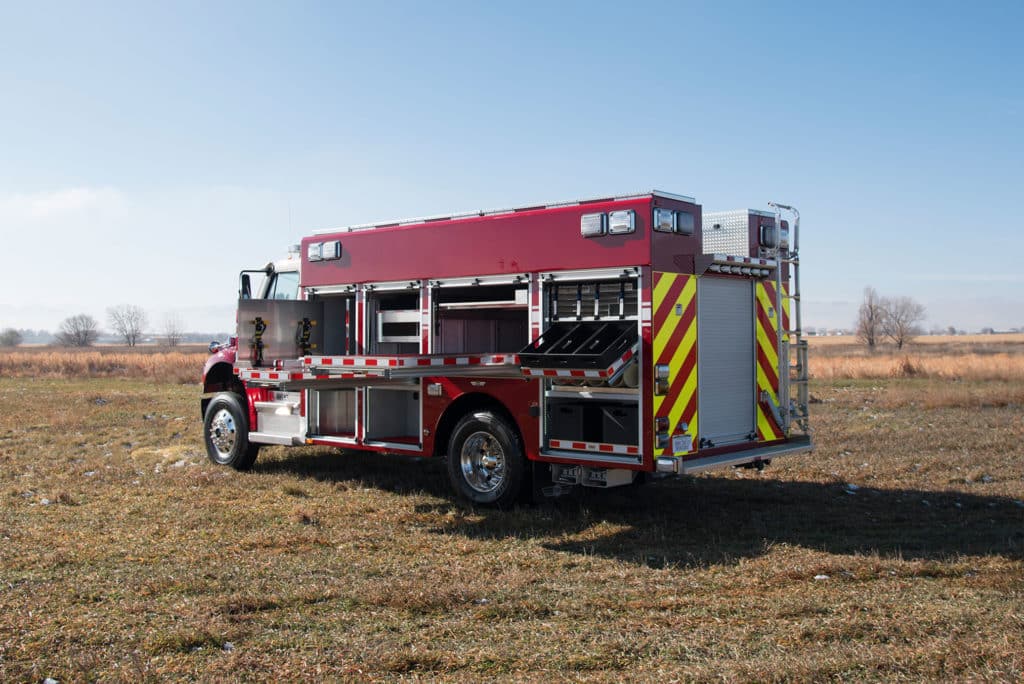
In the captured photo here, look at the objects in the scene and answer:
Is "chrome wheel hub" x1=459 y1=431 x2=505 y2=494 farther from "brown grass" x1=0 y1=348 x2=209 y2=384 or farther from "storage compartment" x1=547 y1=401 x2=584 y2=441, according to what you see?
"brown grass" x1=0 y1=348 x2=209 y2=384

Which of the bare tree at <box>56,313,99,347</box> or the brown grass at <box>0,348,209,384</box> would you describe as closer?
the brown grass at <box>0,348,209,384</box>

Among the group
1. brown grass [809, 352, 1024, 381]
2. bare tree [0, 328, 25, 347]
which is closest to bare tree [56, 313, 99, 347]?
bare tree [0, 328, 25, 347]

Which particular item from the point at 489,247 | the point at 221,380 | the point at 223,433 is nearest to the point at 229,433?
the point at 223,433

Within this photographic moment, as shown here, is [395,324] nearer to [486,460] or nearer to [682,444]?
[486,460]

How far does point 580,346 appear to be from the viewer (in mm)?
8469

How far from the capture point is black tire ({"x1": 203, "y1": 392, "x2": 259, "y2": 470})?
1212 centimetres

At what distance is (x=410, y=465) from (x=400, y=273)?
313 cm

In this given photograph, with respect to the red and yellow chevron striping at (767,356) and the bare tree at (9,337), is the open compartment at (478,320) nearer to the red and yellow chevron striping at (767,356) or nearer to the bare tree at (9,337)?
the red and yellow chevron striping at (767,356)

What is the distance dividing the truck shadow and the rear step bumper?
586mm

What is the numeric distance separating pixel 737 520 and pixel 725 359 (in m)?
1.58

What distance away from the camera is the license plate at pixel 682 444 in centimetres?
827

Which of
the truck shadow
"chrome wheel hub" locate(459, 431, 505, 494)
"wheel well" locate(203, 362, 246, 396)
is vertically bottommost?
the truck shadow

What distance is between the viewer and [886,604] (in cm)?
568

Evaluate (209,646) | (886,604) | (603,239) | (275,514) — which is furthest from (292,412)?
(886,604)
